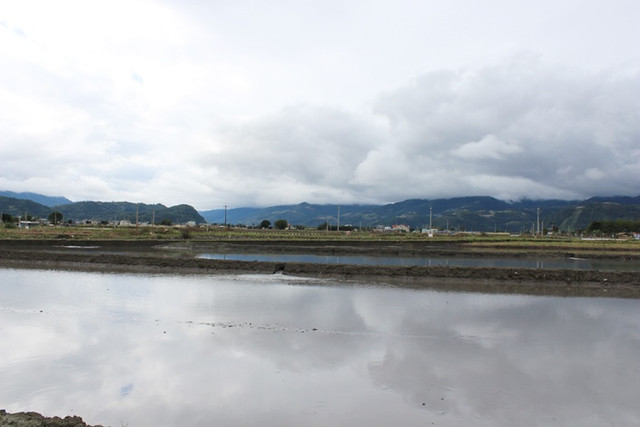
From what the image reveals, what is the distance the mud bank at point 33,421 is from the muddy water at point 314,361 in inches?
24.4

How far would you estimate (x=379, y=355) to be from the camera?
30.7 ft

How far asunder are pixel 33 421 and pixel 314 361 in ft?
16.2

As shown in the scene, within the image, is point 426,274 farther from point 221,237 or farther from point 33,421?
point 221,237

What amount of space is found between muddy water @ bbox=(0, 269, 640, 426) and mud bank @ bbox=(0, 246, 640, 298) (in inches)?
189

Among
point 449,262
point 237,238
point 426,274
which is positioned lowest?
point 449,262

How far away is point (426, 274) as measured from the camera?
23016mm

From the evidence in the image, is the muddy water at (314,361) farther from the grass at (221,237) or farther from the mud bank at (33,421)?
the grass at (221,237)

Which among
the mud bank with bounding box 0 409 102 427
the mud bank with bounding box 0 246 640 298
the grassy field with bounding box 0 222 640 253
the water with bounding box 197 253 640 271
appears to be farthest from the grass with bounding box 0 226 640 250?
the mud bank with bounding box 0 409 102 427

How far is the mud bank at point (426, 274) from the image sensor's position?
2058cm

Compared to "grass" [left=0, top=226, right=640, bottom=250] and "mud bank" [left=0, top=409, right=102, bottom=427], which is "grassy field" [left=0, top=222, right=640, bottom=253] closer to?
"grass" [left=0, top=226, right=640, bottom=250]

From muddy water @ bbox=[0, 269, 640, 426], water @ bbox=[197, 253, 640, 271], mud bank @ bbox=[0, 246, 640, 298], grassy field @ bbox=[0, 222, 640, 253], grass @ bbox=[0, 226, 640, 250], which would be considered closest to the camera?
muddy water @ bbox=[0, 269, 640, 426]

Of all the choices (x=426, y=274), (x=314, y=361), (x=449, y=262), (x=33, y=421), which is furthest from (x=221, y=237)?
(x=33, y=421)

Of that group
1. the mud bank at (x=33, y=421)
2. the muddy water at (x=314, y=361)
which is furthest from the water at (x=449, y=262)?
the mud bank at (x=33, y=421)

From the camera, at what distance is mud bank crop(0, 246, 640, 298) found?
2058 centimetres
